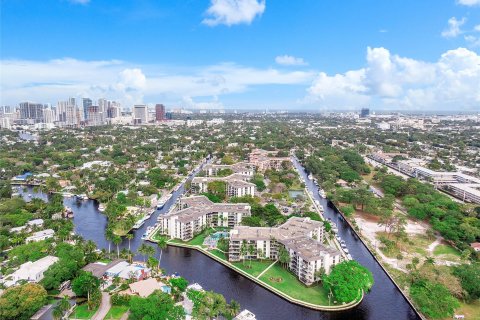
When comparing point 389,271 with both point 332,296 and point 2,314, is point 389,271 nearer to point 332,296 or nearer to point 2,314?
point 332,296

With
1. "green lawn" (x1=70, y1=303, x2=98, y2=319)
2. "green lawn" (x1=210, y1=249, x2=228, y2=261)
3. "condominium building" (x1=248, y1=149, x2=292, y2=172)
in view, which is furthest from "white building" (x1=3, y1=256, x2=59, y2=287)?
"condominium building" (x1=248, y1=149, x2=292, y2=172)

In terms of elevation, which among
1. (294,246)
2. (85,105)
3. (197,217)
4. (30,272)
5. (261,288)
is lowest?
(261,288)

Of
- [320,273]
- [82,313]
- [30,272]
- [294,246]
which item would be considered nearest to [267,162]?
[294,246]

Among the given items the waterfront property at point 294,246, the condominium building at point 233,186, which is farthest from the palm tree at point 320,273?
the condominium building at point 233,186

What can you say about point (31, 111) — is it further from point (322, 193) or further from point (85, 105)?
point (322, 193)

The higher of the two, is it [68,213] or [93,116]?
[93,116]

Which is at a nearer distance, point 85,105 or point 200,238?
point 200,238

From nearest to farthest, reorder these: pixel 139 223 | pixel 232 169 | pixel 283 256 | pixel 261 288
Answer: pixel 261 288 → pixel 283 256 → pixel 139 223 → pixel 232 169

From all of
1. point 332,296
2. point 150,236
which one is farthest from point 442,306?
point 150,236
